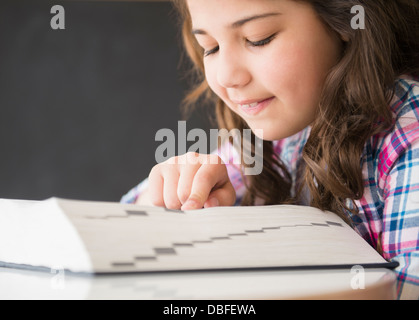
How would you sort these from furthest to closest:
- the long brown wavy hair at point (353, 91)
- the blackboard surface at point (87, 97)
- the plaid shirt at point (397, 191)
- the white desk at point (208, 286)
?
the blackboard surface at point (87, 97), the long brown wavy hair at point (353, 91), the plaid shirt at point (397, 191), the white desk at point (208, 286)

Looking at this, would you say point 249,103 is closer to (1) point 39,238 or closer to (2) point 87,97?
(1) point 39,238

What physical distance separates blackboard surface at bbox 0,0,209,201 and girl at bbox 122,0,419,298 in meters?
0.61

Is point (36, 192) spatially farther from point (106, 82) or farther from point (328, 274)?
point (328, 274)

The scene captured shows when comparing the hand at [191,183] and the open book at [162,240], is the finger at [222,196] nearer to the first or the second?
the hand at [191,183]

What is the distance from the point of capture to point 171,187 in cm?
64

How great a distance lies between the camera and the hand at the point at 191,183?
614mm

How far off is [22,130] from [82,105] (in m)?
0.17

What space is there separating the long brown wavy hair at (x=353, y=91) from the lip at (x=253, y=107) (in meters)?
0.07

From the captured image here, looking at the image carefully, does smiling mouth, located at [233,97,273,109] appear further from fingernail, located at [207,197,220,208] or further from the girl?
fingernail, located at [207,197,220,208]

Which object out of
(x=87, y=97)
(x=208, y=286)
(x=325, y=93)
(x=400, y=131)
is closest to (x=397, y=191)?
(x=400, y=131)

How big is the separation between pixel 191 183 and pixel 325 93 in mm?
210

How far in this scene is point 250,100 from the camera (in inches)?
27.3

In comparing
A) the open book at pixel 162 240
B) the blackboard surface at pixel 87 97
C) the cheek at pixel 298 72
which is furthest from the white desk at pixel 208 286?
the blackboard surface at pixel 87 97
